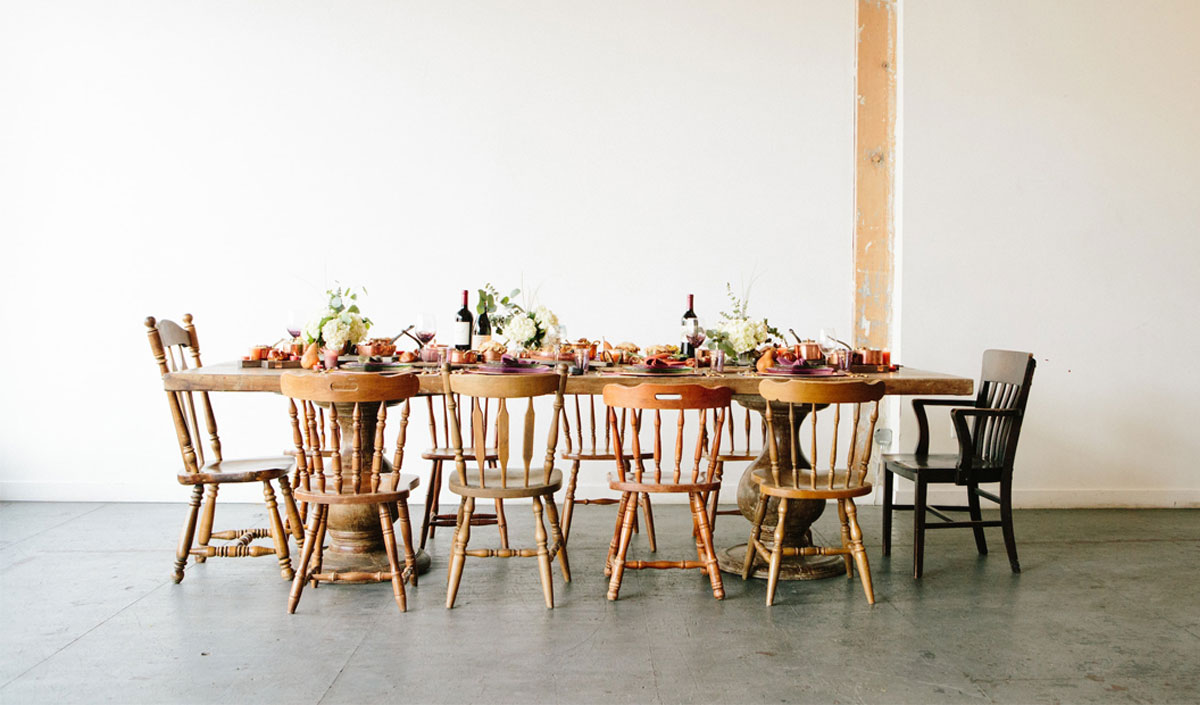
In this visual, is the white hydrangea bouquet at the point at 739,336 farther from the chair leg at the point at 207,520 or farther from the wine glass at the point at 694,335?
the chair leg at the point at 207,520

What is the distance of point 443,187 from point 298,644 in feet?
10.4

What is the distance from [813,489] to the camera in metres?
3.49

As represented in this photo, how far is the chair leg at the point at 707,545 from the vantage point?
3.57 m

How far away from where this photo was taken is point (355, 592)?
3660 millimetres

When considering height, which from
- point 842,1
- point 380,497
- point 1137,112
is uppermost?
point 842,1

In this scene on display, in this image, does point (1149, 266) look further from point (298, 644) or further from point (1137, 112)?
point (298, 644)

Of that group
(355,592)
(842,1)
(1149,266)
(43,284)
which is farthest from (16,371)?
(1149,266)

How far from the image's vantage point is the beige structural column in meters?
5.58

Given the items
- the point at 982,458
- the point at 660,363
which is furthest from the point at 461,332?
the point at 982,458

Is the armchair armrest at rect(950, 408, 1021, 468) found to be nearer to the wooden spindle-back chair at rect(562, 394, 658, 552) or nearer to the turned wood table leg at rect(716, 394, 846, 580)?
the turned wood table leg at rect(716, 394, 846, 580)

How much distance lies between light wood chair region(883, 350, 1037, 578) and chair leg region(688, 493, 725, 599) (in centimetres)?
90

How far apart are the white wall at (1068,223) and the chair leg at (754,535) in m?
2.07

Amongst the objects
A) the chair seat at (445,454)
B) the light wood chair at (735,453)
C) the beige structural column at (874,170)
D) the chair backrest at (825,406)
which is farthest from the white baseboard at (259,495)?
the chair backrest at (825,406)

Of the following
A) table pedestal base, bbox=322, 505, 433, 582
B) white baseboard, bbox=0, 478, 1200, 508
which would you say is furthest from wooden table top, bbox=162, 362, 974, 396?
white baseboard, bbox=0, 478, 1200, 508
